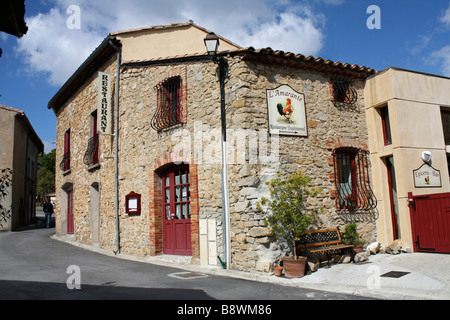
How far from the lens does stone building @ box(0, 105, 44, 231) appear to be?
17422 millimetres

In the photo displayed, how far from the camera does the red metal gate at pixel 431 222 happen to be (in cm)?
746

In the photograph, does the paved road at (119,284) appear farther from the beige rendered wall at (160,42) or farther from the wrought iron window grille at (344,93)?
the beige rendered wall at (160,42)

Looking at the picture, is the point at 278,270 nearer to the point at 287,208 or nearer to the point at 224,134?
the point at 287,208

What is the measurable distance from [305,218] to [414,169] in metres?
3.41

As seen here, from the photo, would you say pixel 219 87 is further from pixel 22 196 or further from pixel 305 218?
pixel 22 196

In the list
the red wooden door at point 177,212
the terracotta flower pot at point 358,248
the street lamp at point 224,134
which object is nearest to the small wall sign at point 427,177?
the terracotta flower pot at point 358,248

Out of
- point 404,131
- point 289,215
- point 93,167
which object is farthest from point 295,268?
point 93,167

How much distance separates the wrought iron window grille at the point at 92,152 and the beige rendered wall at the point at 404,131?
8.35 m

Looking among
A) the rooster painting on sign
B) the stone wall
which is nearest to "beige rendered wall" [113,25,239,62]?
the stone wall

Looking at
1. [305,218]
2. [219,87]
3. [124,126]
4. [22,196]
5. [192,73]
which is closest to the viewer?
[305,218]

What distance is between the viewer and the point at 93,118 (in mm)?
12203

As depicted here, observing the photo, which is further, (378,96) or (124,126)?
(124,126)

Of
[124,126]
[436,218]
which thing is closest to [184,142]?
[124,126]

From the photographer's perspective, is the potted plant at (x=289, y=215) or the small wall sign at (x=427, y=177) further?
the small wall sign at (x=427, y=177)
